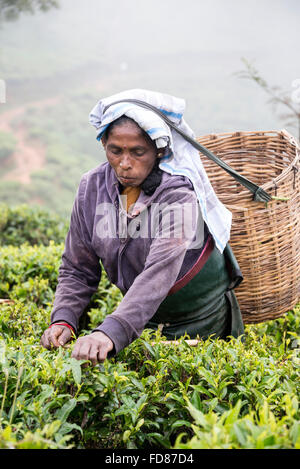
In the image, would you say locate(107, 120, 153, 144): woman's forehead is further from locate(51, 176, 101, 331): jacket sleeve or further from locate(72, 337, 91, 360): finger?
locate(72, 337, 91, 360): finger

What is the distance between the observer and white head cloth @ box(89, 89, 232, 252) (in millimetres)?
2295

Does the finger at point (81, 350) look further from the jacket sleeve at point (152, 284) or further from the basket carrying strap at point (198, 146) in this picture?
the basket carrying strap at point (198, 146)

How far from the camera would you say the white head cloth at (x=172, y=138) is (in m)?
2.29

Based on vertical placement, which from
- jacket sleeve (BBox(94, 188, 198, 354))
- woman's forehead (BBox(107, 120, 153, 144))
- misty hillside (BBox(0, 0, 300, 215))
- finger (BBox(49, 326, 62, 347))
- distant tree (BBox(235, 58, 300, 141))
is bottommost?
finger (BBox(49, 326, 62, 347))

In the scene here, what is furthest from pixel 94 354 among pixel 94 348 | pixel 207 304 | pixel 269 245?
pixel 269 245

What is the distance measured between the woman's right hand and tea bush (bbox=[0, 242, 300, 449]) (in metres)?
0.10

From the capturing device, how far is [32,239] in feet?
18.2

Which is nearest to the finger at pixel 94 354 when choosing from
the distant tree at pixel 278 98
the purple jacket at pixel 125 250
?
the purple jacket at pixel 125 250

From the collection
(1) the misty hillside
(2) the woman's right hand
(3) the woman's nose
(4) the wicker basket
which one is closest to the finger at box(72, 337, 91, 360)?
(2) the woman's right hand

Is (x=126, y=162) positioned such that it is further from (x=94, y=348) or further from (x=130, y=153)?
(x=94, y=348)

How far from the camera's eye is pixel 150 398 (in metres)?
1.85

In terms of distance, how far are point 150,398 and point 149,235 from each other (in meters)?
0.82

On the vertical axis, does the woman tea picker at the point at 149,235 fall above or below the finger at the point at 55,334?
above
